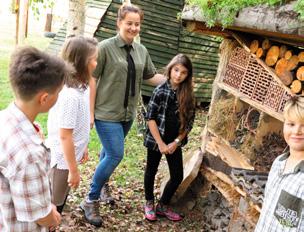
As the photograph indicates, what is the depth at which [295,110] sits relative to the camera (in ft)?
8.16

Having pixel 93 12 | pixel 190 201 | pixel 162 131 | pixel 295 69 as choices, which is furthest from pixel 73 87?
pixel 93 12

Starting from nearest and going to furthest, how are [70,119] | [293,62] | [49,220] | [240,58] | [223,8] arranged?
1. [49,220]
2. [70,119]
3. [293,62]
4. [223,8]
5. [240,58]

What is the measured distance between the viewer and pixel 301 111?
2463 mm

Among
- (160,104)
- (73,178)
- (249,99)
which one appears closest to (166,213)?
(160,104)

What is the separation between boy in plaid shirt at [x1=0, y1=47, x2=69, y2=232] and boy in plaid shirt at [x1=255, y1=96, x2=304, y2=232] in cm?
139

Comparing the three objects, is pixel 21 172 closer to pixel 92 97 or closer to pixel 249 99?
pixel 92 97

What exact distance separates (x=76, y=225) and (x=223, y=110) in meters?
2.19

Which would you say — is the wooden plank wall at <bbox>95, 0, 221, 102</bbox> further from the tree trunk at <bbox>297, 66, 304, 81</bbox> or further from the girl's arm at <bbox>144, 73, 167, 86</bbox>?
the tree trunk at <bbox>297, 66, 304, 81</bbox>

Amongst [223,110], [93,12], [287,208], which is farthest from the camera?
[93,12]

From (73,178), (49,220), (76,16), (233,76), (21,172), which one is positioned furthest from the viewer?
(76,16)

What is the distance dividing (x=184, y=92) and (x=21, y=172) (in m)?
2.52

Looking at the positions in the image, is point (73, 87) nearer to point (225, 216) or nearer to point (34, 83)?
point (34, 83)

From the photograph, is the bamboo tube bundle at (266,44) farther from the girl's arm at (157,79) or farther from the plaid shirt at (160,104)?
the girl's arm at (157,79)

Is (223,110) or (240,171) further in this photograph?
(223,110)
